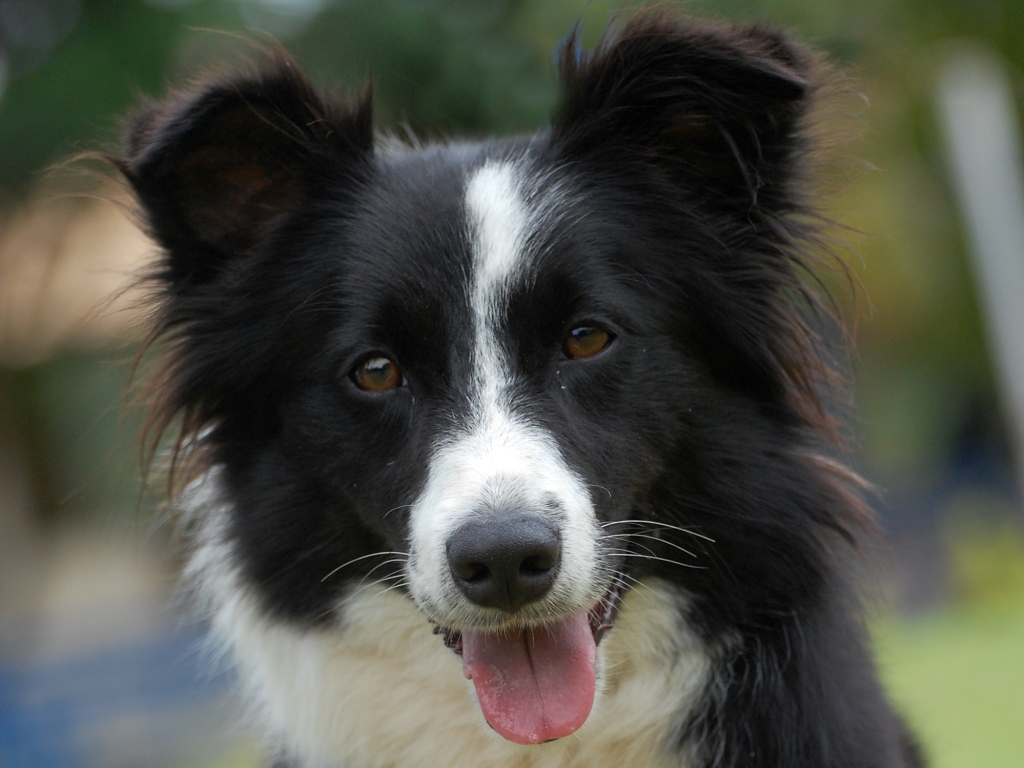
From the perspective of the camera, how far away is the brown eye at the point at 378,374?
3502 mm

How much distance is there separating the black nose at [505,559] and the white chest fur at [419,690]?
0.45m

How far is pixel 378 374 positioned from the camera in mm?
3525

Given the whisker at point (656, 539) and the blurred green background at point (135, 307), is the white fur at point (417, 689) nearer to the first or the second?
the whisker at point (656, 539)

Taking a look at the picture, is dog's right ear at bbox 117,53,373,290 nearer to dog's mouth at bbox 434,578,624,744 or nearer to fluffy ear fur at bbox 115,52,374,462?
fluffy ear fur at bbox 115,52,374,462

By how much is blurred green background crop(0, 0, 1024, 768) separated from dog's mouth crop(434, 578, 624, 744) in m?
1.16

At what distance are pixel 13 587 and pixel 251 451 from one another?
10.6 meters

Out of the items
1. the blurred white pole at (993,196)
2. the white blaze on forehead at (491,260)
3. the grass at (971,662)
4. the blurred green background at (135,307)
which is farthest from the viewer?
the blurred white pole at (993,196)

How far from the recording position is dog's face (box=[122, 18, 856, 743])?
3236mm

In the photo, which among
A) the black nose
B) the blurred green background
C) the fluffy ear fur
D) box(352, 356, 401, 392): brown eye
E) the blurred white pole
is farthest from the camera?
the blurred white pole

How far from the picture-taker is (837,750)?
331 cm

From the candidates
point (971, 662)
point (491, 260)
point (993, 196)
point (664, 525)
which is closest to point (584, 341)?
point (491, 260)

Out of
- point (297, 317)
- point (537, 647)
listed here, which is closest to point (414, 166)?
point (297, 317)

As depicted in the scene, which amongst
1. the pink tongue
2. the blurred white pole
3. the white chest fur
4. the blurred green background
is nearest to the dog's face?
the pink tongue

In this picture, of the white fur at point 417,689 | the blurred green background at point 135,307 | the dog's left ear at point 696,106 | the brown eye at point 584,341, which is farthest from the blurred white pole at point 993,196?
the white fur at point 417,689
